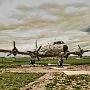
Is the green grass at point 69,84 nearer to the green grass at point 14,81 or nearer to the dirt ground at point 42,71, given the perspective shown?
the dirt ground at point 42,71

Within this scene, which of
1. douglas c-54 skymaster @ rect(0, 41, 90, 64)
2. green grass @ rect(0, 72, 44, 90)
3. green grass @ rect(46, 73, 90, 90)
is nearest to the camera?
green grass @ rect(46, 73, 90, 90)

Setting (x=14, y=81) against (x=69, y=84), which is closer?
(x=69, y=84)

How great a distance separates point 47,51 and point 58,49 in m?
4.15

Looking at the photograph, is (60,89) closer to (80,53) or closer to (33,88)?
(33,88)

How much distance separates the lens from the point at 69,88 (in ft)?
47.3

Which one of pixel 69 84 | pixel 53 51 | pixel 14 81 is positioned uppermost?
pixel 53 51

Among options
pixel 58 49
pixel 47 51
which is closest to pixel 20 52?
pixel 47 51

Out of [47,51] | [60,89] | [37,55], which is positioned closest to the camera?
[60,89]

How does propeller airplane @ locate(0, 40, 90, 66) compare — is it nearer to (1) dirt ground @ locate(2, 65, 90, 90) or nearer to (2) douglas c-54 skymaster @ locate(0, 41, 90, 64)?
(2) douglas c-54 skymaster @ locate(0, 41, 90, 64)

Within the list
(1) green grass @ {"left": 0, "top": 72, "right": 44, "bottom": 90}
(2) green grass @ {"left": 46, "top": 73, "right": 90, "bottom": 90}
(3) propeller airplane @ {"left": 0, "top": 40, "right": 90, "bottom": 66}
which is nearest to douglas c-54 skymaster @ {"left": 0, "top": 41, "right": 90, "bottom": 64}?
(3) propeller airplane @ {"left": 0, "top": 40, "right": 90, "bottom": 66}

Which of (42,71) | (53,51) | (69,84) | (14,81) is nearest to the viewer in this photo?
(69,84)

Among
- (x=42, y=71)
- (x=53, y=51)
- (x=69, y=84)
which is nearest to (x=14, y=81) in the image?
(x=69, y=84)

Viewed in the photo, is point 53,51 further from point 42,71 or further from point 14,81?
point 14,81

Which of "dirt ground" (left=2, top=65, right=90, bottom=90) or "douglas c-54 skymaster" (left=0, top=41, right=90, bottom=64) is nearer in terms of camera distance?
"dirt ground" (left=2, top=65, right=90, bottom=90)
